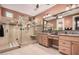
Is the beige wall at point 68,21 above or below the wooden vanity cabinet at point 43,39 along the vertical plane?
above

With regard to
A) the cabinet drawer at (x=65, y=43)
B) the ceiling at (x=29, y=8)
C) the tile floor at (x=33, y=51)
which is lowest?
the tile floor at (x=33, y=51)

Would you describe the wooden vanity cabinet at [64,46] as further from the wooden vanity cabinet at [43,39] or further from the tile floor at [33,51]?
the wooden vanity cabinet at [43,39]

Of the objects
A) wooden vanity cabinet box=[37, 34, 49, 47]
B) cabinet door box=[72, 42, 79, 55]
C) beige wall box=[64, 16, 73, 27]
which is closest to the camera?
cabinet door box=[72, 42, 79, 55]

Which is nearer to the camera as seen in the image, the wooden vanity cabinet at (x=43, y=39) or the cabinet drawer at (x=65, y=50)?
the cabinet drawer at (x=65, y=50)

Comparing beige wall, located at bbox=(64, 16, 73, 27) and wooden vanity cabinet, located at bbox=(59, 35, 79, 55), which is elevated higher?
beige wall, located at bbox=(64, 16, 73, 27)

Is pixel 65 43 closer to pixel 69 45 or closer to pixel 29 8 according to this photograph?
pixel 69 45

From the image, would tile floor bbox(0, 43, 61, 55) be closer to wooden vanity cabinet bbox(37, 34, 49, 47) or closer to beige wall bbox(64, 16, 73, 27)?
wooden vanity cabinet bbox(37, 34, 49, 47)

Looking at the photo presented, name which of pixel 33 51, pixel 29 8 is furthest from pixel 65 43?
pixel 29 8

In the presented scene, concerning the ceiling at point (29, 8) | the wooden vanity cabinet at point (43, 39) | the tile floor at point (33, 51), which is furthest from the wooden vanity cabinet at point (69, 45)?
the ceiling at point (29, 8)

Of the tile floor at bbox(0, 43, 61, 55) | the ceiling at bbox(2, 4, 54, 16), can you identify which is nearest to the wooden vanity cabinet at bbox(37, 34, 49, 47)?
the tile floor at bbox(0, 43, 61, 55)

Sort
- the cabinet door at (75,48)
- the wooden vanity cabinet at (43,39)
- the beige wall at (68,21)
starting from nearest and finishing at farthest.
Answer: the cabinet door at (75,48) < the beige wall at (68,21) < the wooden vanity cabinet at (43,39)

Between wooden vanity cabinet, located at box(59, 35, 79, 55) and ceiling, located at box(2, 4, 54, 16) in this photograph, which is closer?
wooden vanity cabinet, located at box(59, 35, 79, 55)

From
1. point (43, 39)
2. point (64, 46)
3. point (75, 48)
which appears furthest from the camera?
point (43, 39)

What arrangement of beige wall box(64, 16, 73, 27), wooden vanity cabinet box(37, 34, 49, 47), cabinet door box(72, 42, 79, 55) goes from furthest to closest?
wooden vanity cabinet box(37, 34, 49, 47) < beige wall box(64, 16, 73, 27) < cabinet door box(72, 42, 79, 55)
